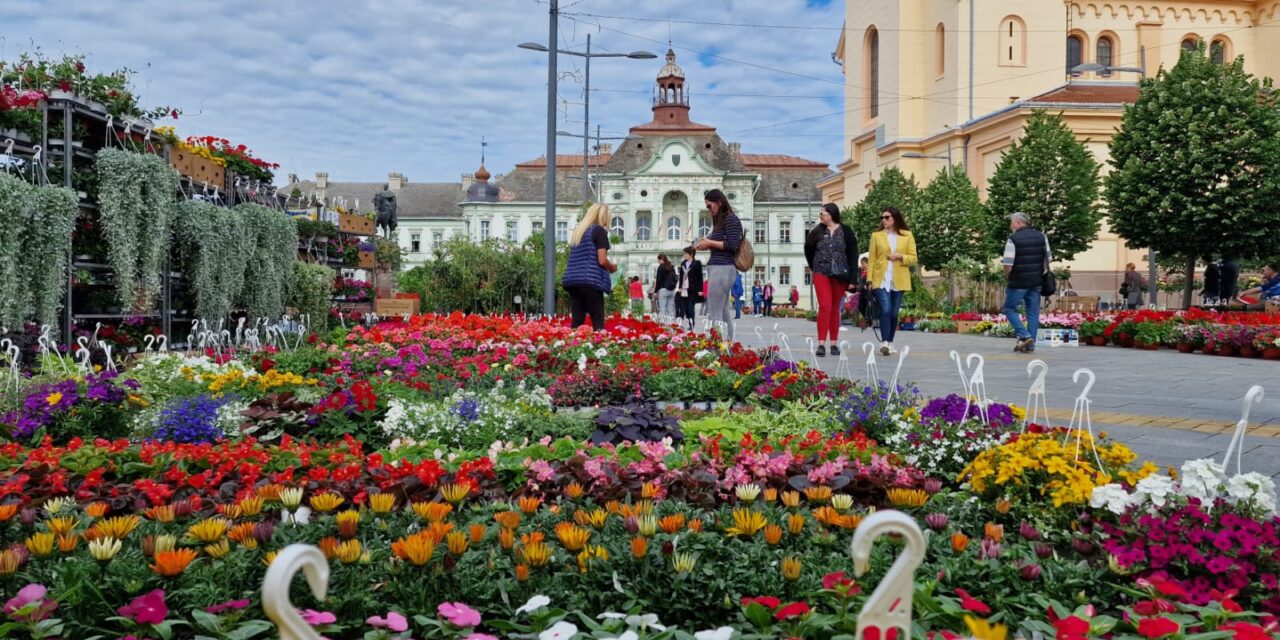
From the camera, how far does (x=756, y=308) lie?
46.8 meters

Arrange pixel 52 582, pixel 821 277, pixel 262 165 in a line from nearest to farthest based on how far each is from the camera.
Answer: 1. pixel 52 582
2. pixel 821 277
3. pixel 262 165

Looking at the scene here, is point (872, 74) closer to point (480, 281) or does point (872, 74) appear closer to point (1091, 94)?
point (1091, 94)

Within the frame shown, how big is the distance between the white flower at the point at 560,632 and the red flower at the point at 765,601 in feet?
1.45

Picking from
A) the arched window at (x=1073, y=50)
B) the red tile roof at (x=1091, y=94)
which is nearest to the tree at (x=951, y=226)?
the red tile roof at (x=1091, y=94)

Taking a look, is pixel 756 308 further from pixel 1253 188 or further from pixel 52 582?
pixel 52 582

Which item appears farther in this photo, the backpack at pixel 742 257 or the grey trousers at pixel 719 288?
the grey trousers at pixel 719 288

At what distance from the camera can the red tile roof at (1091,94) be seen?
3600cm

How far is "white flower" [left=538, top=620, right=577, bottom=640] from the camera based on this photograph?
2207 millimetres

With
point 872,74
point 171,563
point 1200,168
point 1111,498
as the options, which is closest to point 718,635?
point 171,563

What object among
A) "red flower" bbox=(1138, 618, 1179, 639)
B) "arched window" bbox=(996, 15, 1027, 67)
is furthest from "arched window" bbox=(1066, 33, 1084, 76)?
"red flower" bbox=(1138, 618, 1179, 639)

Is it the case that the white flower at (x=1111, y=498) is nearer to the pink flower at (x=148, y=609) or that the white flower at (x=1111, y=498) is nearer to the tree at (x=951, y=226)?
the pink flower at (x=148, y=609)

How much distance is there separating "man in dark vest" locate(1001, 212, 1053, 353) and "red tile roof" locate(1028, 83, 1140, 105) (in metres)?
25.4

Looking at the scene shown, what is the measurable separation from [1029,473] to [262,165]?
1341cm

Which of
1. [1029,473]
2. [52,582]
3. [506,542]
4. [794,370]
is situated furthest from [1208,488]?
[794,370]
